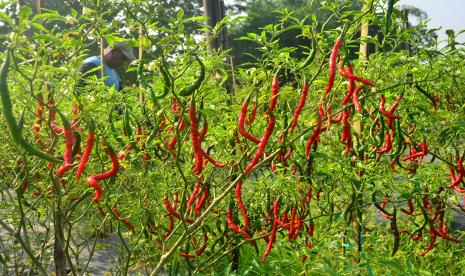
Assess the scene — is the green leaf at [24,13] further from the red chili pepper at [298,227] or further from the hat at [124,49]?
the hat at [124,49]

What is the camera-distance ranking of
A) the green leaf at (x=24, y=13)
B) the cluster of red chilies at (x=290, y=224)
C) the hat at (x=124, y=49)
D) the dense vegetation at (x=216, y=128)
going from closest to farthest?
the green leaf at (x=24, y=13) < the dense vegetation at (x=216, y=128) < the cluster of red chilies at (x=290, y=224) < the hat at (x=124, y=49)

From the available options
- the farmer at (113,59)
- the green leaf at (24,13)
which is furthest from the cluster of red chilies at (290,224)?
the farmer at (113,59)

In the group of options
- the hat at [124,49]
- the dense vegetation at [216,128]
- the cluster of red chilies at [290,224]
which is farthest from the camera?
the hat at [124,49]

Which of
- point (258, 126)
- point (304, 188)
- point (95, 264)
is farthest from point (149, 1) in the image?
point (95, 264)

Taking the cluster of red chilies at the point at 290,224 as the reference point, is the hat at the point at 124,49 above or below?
above

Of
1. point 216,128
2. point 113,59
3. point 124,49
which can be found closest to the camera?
point 216,128

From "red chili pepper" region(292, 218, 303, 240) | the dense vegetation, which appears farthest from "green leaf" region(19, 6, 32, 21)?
"red chili pepper" region(292, 218, 303, 240)

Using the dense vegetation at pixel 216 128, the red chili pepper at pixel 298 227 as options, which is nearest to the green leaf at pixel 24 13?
the dense vegetation at pixel 216 128

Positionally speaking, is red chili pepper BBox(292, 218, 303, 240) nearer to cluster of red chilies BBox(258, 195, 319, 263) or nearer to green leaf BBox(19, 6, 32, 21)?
cluster of red chilies BBox(258, 195, 319, 263)

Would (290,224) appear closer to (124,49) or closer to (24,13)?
(24,13)

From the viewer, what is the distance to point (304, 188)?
2.39 m

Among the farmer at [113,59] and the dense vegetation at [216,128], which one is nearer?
the dense vegetation at [216,128]

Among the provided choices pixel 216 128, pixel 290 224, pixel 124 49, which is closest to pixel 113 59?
pixel 124 49

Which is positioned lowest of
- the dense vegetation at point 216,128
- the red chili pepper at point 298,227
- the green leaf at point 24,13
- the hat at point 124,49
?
the red chili pepper at point 298,227
